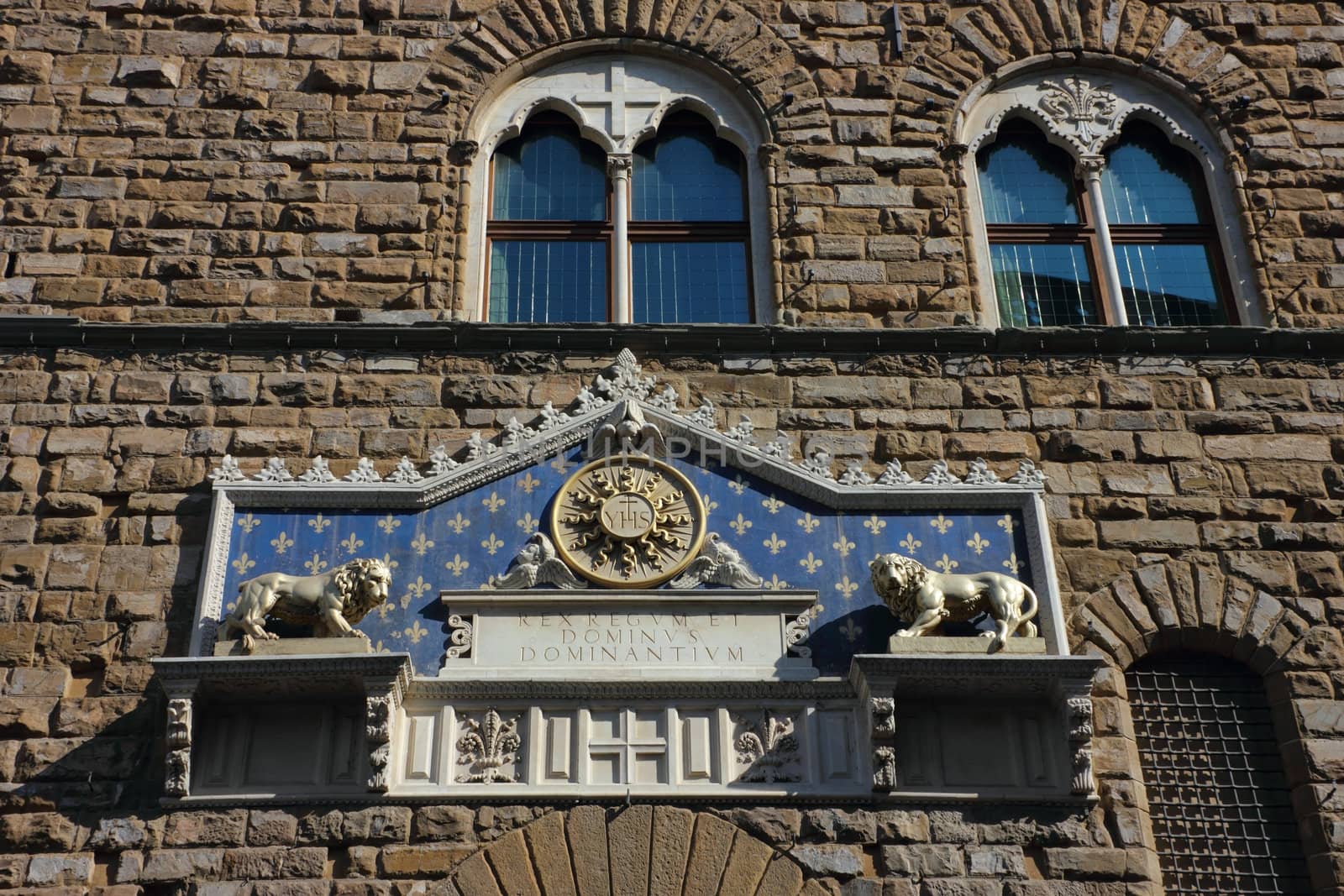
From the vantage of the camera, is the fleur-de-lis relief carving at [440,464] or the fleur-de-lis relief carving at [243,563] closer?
the fleur-de-lis relief carving at [243,563]

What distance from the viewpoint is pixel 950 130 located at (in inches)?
430

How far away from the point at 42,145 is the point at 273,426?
2.88 meters

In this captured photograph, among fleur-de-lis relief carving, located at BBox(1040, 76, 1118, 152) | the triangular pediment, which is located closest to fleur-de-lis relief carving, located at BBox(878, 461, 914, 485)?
the triangular pediment

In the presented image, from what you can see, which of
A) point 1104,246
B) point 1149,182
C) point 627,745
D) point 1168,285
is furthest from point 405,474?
point 1149,182

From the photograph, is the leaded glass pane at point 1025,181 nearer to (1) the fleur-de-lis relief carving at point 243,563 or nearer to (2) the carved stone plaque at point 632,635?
(2) the carved stone plaque at point 632,635

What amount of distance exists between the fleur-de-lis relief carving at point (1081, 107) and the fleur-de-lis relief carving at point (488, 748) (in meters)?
5.81

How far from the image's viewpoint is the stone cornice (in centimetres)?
979

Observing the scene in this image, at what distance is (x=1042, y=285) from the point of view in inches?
416

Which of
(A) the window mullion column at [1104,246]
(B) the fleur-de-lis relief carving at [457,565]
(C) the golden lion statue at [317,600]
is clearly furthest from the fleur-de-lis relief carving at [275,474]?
(A) the window mullion column at [1104,246]

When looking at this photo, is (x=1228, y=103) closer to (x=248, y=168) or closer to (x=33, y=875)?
(x=248, y=168)

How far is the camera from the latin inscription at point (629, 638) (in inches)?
339

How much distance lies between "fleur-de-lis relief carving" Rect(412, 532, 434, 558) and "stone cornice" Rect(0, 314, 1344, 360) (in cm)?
139

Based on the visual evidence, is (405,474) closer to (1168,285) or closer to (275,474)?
(275,474)

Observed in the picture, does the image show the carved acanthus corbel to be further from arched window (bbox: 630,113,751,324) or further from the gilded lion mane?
arched window (bbox: 630,113,751,324)
